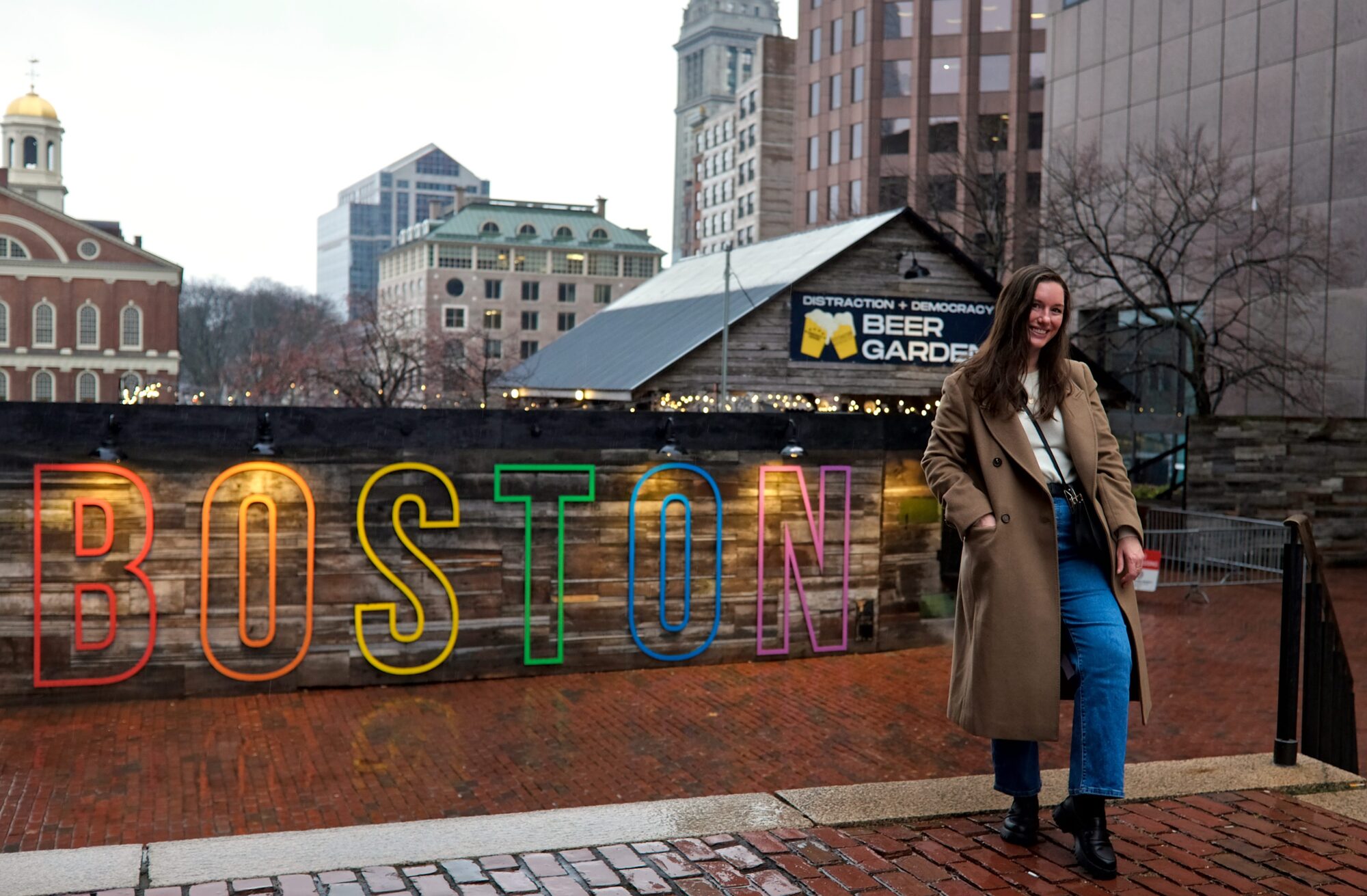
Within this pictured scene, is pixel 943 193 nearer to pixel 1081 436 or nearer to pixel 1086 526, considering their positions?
pixel 1081 436

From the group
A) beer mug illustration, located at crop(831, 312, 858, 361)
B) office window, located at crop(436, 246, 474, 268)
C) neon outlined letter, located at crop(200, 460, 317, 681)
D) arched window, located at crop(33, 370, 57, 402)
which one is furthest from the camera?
office window, located at crop(436, 246, 474, 268)

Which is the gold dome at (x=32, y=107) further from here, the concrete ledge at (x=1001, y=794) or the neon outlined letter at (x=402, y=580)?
the concrete ledge at (x=1001, y=794)

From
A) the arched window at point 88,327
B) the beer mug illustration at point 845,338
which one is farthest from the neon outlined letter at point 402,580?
the arched window at point 88,327

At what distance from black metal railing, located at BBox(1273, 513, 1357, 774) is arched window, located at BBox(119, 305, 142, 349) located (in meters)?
66.6

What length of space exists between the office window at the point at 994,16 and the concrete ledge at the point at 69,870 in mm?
70681

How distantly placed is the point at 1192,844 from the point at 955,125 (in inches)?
2686

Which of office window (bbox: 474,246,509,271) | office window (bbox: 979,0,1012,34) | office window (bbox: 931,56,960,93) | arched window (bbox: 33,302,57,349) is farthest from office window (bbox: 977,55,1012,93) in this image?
office window (bbox: 474,246,509,271)

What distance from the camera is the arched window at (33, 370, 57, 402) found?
202 feet

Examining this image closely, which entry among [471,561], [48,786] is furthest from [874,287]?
[48,786]

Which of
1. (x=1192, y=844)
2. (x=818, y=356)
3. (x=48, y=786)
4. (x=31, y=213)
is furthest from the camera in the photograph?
(x=31, y=213)

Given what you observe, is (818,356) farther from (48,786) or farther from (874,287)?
(48,786)

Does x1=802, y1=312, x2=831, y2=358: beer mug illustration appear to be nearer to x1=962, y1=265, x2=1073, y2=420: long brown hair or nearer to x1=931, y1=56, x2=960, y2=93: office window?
x1=962, y1=265, x2=1073, y2=420: long brown hair

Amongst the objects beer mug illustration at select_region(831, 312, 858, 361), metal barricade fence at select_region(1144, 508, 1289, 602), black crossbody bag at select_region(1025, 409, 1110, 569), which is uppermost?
beer mug illustration at select_region(831, 312, 858, 361)

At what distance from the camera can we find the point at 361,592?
11188mm
